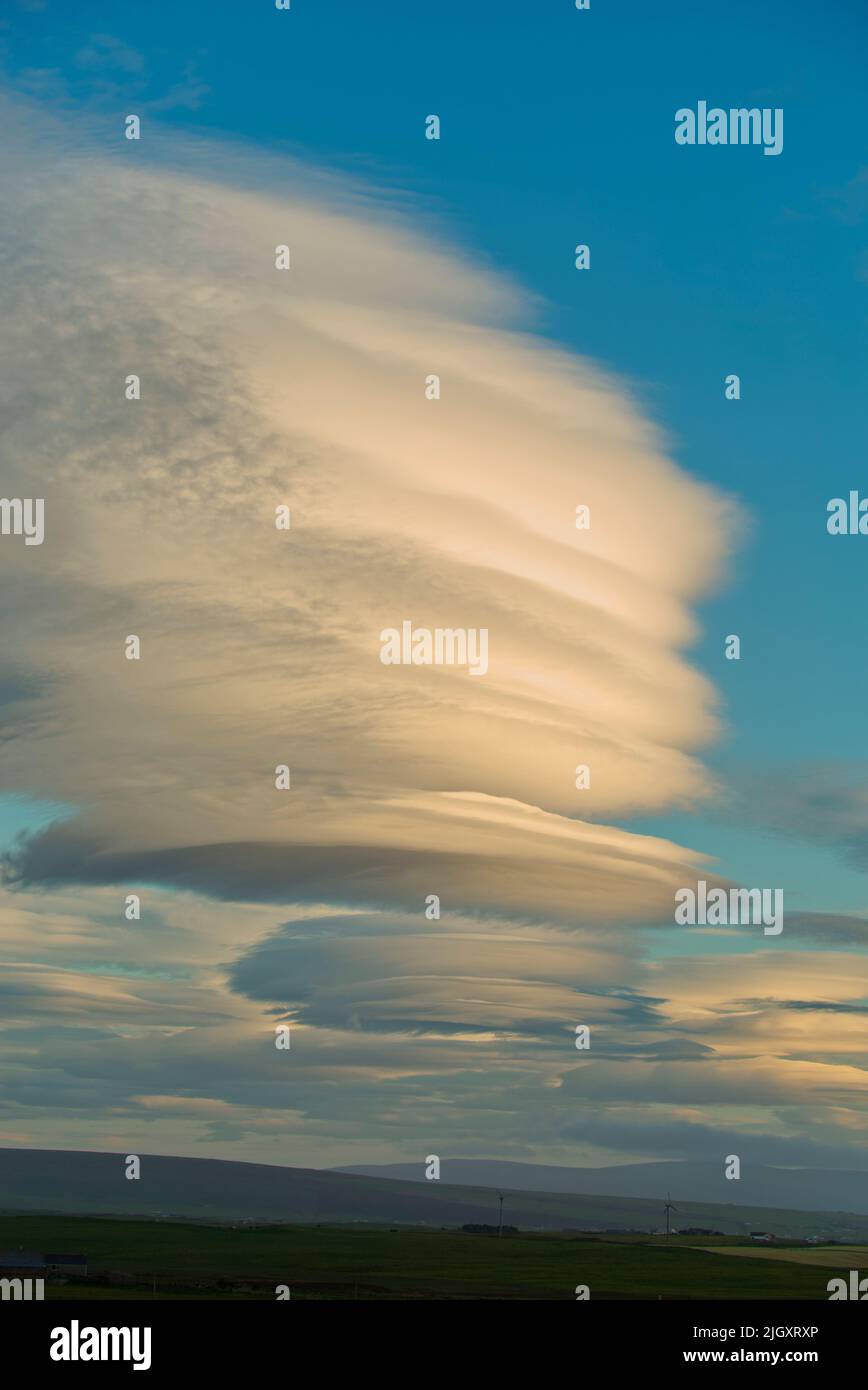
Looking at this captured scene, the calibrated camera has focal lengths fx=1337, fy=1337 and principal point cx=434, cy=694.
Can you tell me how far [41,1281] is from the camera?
157m
